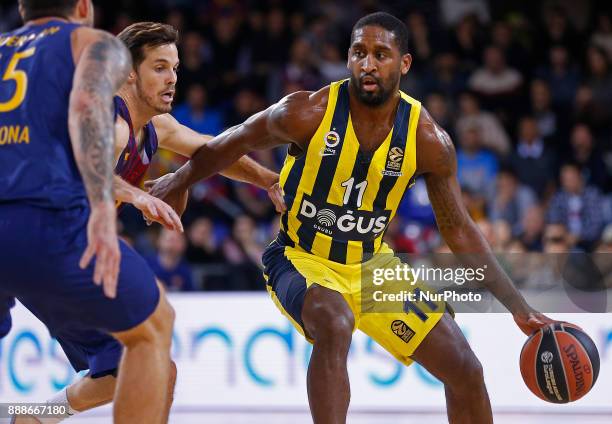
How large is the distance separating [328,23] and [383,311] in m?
8.14

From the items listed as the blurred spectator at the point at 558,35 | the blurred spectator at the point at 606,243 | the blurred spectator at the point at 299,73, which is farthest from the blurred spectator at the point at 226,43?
the blurred spectator at the point at 606,243

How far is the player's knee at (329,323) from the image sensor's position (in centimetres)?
460

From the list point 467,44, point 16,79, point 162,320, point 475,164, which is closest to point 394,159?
point 162,320

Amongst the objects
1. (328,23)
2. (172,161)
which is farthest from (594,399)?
(328,23)

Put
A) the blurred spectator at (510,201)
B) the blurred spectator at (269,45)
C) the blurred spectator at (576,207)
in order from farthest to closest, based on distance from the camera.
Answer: the blurred spectator at (269,45), the blurred spectator at (510,201), the blurred spectator at (576,207)

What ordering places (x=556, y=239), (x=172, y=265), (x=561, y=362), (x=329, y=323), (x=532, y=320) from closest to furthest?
(x=329, y=323) < (x=561, y=362) < (x=532, y=320) < (x=172, y=265) < (x=556, y=239)

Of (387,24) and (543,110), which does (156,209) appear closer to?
(387,24)

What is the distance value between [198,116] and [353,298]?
6821mm

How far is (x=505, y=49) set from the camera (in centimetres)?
1226

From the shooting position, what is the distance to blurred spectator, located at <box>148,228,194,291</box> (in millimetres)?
9164

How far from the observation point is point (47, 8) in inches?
149

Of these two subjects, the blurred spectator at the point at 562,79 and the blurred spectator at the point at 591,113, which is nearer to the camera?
the blurred spectator at the point at 591,113

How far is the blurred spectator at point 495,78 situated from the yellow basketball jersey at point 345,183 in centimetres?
702

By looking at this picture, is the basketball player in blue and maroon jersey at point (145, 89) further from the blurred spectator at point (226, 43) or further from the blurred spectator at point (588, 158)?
the blurred spectator at point (226, 43)
